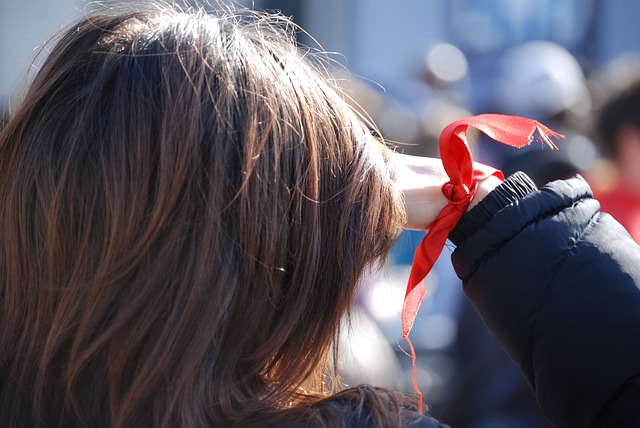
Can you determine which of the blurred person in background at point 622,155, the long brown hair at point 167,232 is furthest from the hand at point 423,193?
the blurred person in background at point 622,155

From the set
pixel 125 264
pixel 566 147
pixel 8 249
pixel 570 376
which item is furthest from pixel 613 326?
pixel 566 147

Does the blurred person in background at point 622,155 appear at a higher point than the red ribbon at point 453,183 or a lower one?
lower

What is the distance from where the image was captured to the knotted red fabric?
1209 millimetres

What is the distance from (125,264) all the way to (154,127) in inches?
6.4

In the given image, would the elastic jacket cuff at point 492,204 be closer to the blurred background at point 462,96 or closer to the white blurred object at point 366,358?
the blurred background at point 462,96

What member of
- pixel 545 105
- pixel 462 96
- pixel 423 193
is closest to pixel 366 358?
pixel 423 193

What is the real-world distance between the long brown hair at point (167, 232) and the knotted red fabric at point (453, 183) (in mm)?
270

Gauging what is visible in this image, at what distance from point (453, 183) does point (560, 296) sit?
0.25 metres

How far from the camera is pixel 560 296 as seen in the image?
113 cm

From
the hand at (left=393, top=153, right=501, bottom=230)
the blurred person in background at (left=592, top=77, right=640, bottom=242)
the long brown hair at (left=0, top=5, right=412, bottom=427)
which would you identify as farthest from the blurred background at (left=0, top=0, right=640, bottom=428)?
the long brown hair at (left=0, top=5, right=412, bottom=427)

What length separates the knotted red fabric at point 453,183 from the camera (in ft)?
3.97

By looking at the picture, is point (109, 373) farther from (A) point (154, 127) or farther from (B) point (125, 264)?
(A) point (154, 127)

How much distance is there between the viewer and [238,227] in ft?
2.92

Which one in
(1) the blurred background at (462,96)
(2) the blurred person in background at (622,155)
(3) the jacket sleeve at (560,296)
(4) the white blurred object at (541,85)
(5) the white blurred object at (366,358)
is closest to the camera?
(3) the jacket sleeve at (560,296)
